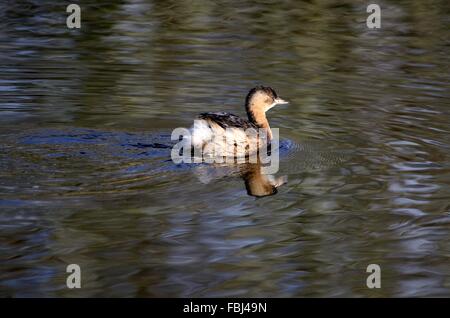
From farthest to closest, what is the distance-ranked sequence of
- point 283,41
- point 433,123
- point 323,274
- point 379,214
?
point 283,41, point 433,123, point 379,214, point 323,274

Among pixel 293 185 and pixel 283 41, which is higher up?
pixel 283 41

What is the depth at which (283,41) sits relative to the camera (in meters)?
13.5

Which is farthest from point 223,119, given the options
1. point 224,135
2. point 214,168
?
point 214,168

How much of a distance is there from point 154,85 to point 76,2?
5051 mm

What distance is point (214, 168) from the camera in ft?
26.1

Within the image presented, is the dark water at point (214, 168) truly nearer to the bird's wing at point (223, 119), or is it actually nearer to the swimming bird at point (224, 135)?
the swimming bird at point (224, 135)

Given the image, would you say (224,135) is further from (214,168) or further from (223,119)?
(214,168)

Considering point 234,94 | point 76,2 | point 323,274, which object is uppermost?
point 76,2

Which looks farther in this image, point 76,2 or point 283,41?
point 76,2

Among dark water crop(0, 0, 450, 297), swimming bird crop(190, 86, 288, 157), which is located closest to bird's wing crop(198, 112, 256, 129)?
swimming bird crop(190, 86, 288, 157)

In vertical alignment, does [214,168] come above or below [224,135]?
below

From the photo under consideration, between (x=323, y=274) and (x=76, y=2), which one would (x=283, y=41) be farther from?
(x=323, y=274)

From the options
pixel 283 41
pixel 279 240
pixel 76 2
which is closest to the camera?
pixel 279 240

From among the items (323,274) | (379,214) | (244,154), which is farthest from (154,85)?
(323,274)
